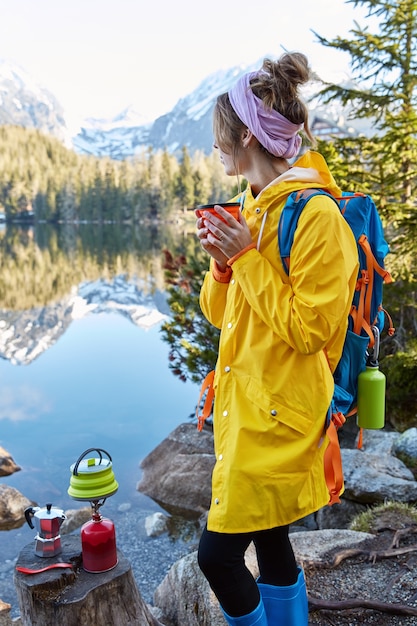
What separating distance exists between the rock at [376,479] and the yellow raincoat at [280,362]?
2924 mm

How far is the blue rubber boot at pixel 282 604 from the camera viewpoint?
1991 mm

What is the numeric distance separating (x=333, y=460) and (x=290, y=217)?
2.62 ft

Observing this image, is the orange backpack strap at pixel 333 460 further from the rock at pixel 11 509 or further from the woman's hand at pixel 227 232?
the rock at pixel 11 509

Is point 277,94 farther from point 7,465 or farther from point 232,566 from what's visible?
point 7,465

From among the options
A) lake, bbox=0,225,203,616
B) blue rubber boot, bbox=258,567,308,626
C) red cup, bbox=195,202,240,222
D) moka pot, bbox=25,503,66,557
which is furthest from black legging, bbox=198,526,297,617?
lake, bbox=0,225,203,616

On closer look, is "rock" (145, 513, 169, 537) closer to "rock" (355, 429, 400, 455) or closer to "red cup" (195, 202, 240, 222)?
"rock" (355, 429, 400, 455)

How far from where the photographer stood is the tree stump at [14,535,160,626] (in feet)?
6.99

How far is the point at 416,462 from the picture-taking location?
497cm

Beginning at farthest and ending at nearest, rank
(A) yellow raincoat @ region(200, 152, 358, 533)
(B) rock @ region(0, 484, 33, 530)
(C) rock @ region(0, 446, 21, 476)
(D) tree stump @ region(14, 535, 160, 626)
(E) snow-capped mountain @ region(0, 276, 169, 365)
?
(E) snow-capped mountain @ region(0, 276, 169, 365), (C) rock @ region(0, 446, 21, 476), (B) rock @ region(0, 484, 33, 530), (D) tree stump @ region(14, 535, 160, 626), (A) yellow raincoat @ region(200, 152, 358, 533)

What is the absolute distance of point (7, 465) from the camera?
267 inches

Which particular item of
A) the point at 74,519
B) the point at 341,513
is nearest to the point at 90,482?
the point at 341,513

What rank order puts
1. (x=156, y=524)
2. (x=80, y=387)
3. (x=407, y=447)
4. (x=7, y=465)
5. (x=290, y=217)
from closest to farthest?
(x=290, y=217)
(x=407, y=447)
(x=156, y=524)
(x=7, y=465)
(x=80, y=387)

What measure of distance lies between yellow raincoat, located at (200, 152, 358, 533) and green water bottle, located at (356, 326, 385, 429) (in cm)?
24

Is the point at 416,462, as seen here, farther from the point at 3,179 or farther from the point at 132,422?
the point at 3,179
